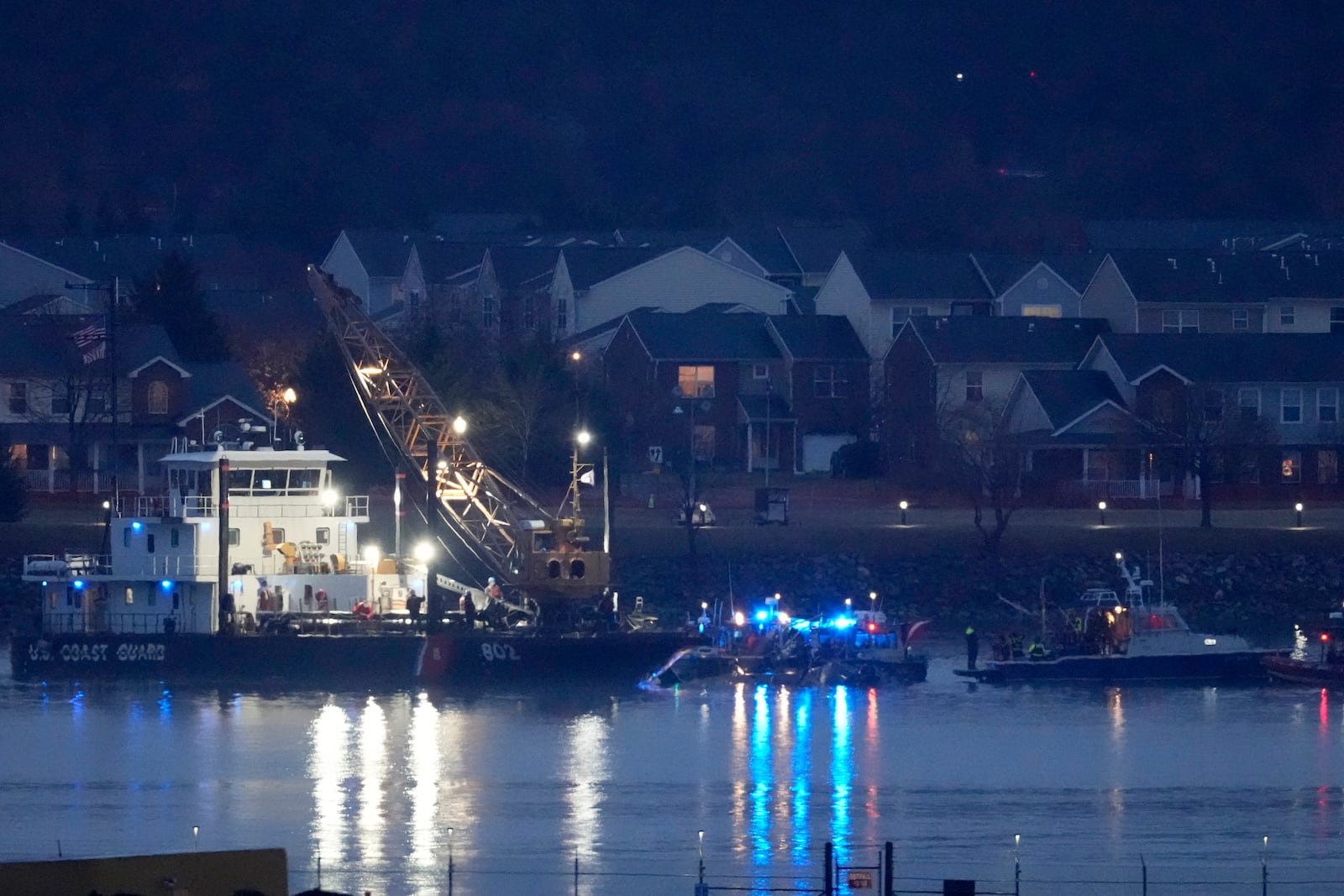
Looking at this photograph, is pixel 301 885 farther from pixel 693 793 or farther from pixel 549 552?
pixel 549 552

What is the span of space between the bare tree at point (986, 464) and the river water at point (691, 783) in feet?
36.1

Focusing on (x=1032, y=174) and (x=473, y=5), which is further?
(x=473, y=5)

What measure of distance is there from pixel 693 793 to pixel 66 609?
57.9ft

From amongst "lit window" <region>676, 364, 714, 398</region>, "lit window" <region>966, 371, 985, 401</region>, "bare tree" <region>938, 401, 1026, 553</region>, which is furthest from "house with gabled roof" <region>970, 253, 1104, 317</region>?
"bare tree" <region>938, 401, 1026, 553</region>

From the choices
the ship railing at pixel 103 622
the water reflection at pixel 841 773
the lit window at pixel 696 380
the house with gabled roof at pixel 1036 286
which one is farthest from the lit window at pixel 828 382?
the ship railing at pixel 103 622

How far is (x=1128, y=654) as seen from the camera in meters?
44.9

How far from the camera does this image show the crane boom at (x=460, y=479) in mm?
45281

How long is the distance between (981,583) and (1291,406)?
16.2 meters

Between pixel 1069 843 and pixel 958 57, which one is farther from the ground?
pixel 958 57

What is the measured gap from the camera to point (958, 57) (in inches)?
6560

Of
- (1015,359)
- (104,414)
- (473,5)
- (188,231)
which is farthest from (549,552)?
(473,5)

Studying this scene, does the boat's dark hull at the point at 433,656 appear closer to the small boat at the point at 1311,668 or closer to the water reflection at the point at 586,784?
the water reflection at the point at 586,784

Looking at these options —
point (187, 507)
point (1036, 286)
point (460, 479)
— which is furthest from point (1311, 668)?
point (1036, 286)

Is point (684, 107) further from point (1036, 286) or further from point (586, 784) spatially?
point (586, 784)
